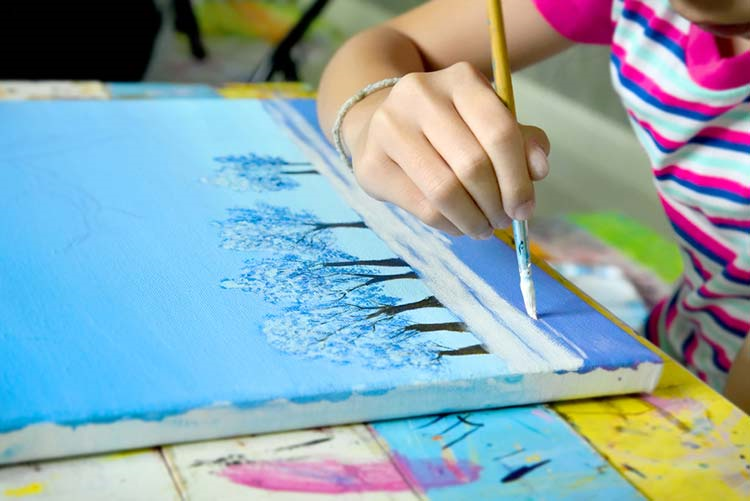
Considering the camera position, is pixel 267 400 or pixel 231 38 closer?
pixel 267 400

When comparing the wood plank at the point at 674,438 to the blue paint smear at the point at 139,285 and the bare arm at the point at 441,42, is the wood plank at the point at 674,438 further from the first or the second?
the bare arm at the point at 441,42

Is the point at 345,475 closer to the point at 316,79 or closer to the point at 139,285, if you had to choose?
the point at 139,285

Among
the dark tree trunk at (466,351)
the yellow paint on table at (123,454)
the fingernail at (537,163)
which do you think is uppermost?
the fingernail at (537,163)

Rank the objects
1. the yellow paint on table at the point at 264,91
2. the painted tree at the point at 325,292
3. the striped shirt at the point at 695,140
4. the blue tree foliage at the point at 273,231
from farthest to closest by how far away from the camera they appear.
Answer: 1. the yellow paint on table at the point at 264,91
2. the striped shirt at the point at 695,140
3. the blue tree foliage at the point at 273,231
4. the painted tree at the point at 325,292

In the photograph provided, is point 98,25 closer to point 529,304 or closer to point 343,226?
point 343,226

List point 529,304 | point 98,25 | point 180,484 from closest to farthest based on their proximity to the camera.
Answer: point 180,484 → point 529,304 → point 98,25

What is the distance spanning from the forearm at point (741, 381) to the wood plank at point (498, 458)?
0.27 m

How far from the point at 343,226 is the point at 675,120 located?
1.13 ft

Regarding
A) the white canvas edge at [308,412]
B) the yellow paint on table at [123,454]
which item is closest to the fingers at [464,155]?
the white canvas edge at [308,412]

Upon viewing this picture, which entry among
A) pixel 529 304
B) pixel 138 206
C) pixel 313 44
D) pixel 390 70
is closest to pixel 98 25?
pixel 390 70

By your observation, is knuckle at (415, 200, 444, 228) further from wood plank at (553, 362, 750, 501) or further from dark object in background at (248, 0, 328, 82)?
dark object in background at (248, 0, 328, 82)

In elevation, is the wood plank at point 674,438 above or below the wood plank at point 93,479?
above

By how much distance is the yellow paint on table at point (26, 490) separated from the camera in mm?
418

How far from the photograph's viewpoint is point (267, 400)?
465 mm
